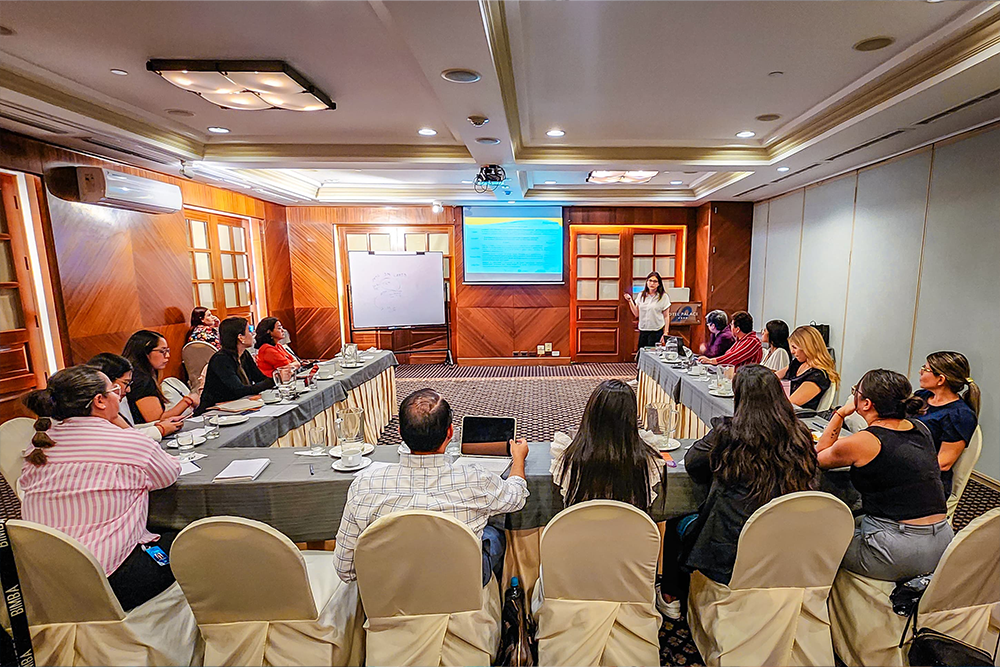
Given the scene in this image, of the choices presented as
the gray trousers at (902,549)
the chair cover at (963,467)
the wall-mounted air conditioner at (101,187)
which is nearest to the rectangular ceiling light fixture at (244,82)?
the wall-mounted air conditioner at (101,187)

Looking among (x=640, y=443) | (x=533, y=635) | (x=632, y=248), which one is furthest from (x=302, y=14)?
(x=632, y=248)

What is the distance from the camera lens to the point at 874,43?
2439mm

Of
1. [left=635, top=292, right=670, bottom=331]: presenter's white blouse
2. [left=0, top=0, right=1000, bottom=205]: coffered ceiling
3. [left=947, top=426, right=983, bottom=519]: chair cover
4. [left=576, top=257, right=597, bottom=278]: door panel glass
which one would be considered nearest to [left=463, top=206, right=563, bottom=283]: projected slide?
[left=576, top=257, right=597, bottom=278]: door panel glass

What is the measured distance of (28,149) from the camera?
3773 mm

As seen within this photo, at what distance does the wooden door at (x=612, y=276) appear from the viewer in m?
8.00

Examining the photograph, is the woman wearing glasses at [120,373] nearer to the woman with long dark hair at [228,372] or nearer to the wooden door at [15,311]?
the woman with long dark hair at [228,372]

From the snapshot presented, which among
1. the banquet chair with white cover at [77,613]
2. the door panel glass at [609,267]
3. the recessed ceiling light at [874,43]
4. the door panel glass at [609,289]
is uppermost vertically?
the recessed ceiling light at [874,43]

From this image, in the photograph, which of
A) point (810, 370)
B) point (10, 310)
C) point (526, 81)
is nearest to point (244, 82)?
point (526, 81)

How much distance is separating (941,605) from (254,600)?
226 centimetres

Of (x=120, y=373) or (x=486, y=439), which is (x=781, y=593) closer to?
(x=486, y=439)

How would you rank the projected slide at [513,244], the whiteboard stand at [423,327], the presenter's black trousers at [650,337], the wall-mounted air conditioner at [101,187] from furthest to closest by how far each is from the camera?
the whiteboard stand at [423,327] < the projected slide at [513,244] < the presenter's black trousers at [650,337] < the wall-mounted air conditioner at [101,187]

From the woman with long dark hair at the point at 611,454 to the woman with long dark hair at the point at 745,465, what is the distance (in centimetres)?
28

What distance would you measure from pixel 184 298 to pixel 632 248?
6339mm

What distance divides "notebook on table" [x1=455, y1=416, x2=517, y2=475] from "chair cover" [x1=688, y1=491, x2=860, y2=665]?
1008 millimetres
